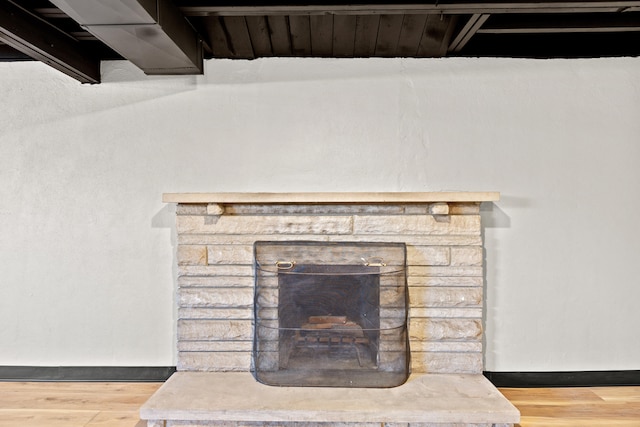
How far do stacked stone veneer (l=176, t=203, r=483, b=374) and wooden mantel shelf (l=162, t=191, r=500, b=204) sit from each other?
92 mm

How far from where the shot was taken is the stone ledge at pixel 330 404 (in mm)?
1935

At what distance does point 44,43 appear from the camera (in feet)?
7.05

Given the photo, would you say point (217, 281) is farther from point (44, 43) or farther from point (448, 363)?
point (44, 43)

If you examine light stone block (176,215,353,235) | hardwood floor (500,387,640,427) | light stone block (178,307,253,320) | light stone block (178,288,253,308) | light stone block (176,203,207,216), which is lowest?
hardwood floor (500,387,640,427)

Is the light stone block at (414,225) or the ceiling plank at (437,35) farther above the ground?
the ceiling plank at (437,35)

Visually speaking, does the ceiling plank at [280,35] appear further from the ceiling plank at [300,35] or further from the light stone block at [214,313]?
the light stone block at [214,313]

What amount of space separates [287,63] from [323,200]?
893mm

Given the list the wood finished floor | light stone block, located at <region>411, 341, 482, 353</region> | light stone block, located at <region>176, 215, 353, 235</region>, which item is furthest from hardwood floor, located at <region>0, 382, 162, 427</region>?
light stone block, located at <region>411, 341, 482, 353</region>

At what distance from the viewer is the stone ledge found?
1.93 meters

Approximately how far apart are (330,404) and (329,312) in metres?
0.48

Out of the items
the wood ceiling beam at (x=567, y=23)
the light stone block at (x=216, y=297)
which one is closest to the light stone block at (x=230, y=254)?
the light stone block at (x=216, y=297)

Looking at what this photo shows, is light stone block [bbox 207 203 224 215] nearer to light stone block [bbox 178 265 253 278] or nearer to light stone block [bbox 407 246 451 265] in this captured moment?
light stone block [bbox 178 265 253 278]

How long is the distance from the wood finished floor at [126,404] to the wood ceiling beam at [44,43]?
182 cm

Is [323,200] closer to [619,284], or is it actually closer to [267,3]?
[267,3]
